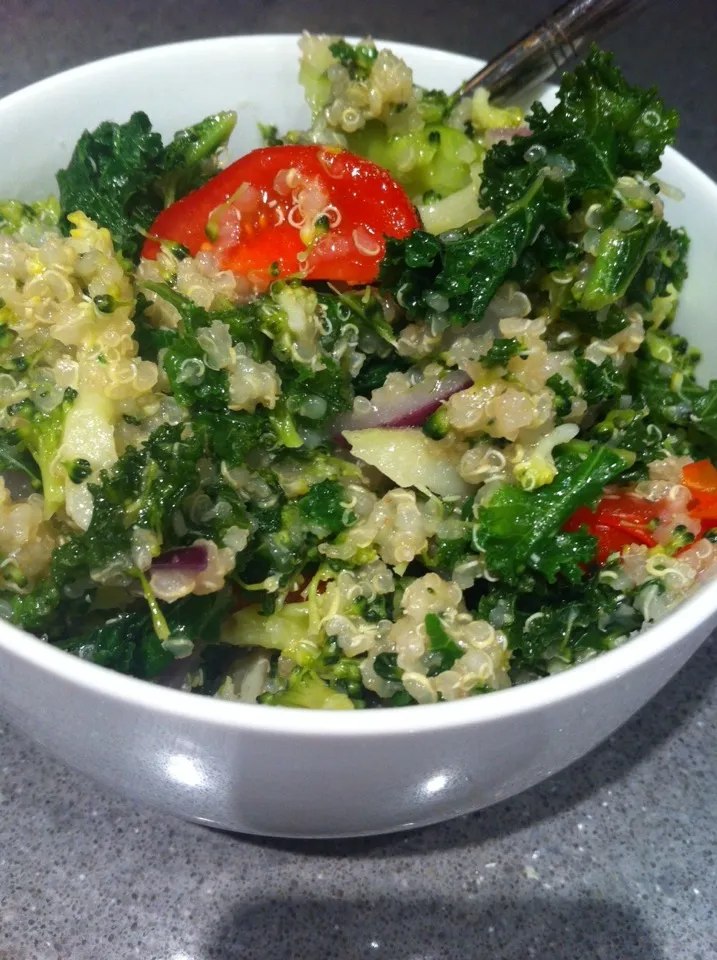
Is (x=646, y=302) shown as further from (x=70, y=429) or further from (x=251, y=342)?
(x=70, y=429)

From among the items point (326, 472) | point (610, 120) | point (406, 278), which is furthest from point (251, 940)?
point (610, 120)

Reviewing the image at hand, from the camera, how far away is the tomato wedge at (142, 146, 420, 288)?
1366mm

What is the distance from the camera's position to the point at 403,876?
128 centimetres

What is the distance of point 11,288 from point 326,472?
0.56 metres

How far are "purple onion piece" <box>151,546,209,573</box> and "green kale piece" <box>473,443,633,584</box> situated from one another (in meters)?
0.39

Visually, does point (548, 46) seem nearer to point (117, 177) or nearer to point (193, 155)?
point (193, 155)

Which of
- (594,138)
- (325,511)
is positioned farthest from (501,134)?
(325,511)

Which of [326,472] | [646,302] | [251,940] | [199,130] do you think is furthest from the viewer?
[199,130]

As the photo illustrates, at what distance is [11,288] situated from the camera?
51.5 inches

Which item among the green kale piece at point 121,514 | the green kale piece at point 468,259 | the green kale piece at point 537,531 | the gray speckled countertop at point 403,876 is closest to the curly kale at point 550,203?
the green kale piece at point 468,259

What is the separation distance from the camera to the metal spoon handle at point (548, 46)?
5.26 ft

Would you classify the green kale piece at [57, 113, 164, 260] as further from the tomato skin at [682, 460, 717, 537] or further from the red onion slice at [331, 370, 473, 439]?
the tomato skin at [682, 460, 717, 537]

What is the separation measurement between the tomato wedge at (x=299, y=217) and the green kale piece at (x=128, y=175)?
0.37 ft

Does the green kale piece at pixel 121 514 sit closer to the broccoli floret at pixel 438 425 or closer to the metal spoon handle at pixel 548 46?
the broccoli floret at pixel 438 425
